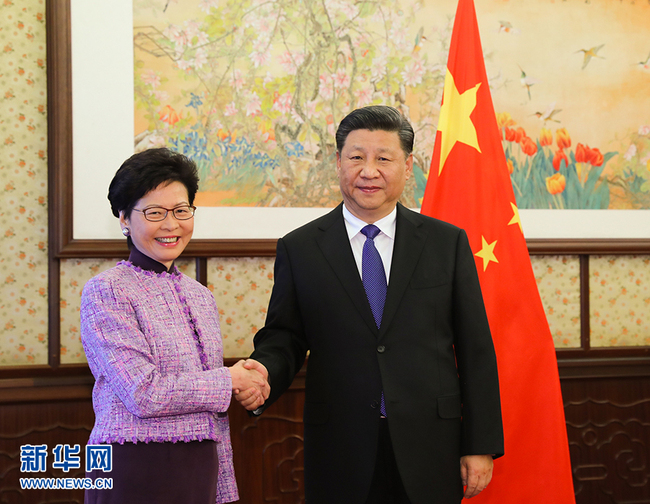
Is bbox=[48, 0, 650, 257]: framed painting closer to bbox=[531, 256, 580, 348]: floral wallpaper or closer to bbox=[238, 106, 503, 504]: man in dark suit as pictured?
bbox=[531, 256, 580, 348]: floral wallpaper

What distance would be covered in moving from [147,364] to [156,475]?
0.90ft

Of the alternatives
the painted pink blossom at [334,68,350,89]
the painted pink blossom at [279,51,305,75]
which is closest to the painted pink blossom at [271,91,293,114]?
the painted pink blossom at [279,51,305,75]

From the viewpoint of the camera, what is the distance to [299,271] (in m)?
1.56

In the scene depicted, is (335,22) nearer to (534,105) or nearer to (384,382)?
(534,105)

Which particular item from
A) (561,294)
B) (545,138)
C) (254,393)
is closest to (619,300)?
(561,294)

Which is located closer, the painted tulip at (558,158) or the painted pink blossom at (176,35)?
the painted pink blossom at (176,35)

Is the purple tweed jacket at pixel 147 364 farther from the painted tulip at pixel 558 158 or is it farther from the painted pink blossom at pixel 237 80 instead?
the painted tulip at pixel 558 158

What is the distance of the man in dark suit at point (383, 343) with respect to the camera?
1407mm

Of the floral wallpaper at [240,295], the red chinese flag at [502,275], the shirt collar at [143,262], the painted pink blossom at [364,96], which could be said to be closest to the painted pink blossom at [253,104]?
the painted pink blossom at [364,96]

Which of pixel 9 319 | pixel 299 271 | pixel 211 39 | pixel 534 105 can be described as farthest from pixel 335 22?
pixel 9 319

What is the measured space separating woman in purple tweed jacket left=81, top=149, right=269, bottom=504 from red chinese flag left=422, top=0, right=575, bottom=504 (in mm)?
1050

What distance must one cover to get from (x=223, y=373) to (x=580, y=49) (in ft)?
8.47

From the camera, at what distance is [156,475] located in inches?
50.2

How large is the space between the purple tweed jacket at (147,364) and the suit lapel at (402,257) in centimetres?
48
